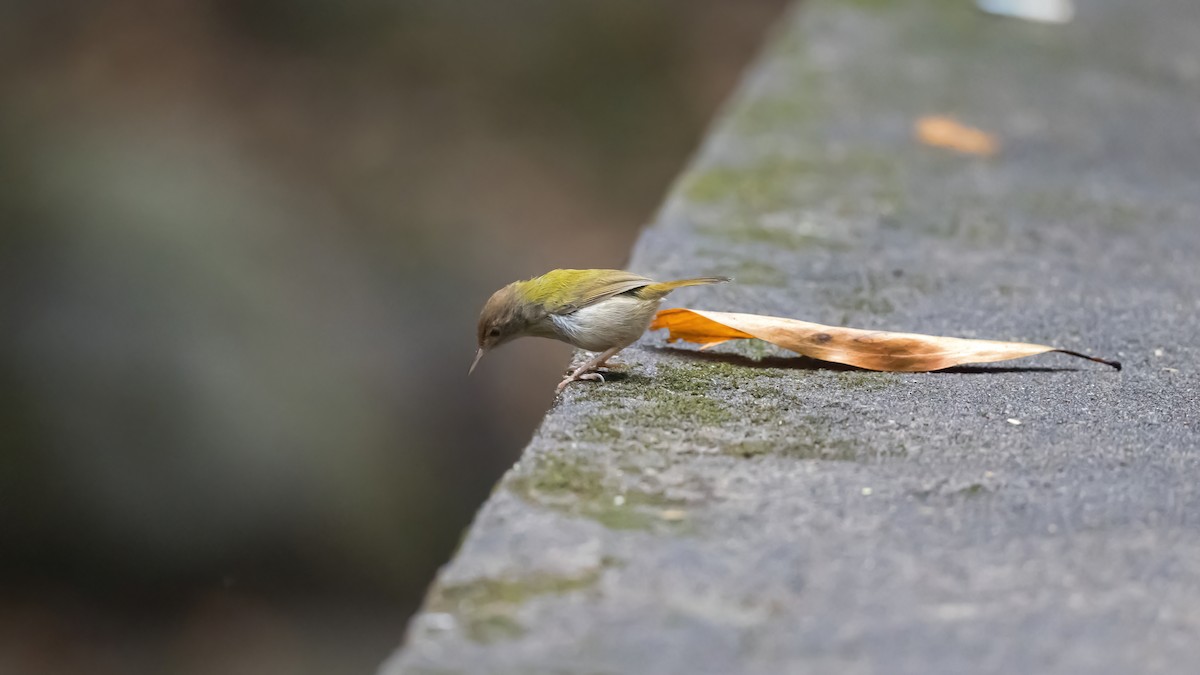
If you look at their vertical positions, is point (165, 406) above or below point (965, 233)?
below

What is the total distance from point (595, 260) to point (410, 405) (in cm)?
347

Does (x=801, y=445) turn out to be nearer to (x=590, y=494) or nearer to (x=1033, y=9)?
(x=590, y=494)

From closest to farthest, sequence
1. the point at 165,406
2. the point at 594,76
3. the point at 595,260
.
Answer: the point at 165,406 < the point at 595,260 < the point at 594,76

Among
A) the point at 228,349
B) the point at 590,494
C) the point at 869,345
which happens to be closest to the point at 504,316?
the point at 869,345

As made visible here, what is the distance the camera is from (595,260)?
902 centimetres

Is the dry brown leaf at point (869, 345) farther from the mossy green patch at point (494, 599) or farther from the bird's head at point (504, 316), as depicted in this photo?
the mossy green patch at point (494, 599)

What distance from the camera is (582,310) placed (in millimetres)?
2861

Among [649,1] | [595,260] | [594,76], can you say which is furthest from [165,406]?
[649,1]

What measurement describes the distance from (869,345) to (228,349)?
125 inches

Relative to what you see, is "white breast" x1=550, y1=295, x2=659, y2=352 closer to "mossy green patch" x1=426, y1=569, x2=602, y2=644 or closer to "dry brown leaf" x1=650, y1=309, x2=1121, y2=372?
"dry brown leaf" x1=650, y1=309, x2=1121, y2=372

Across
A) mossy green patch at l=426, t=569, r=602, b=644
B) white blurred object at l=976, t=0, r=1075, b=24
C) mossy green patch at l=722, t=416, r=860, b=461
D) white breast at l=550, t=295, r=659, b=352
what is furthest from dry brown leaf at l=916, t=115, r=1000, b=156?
mossy green patch at l=426, t=569, r=602, b=644

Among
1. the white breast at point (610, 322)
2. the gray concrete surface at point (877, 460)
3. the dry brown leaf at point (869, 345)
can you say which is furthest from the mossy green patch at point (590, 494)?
the dry brown leaf at point (869, 345)

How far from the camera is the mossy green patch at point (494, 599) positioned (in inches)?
64.4

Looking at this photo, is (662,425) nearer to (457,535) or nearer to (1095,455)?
(1095,455)
